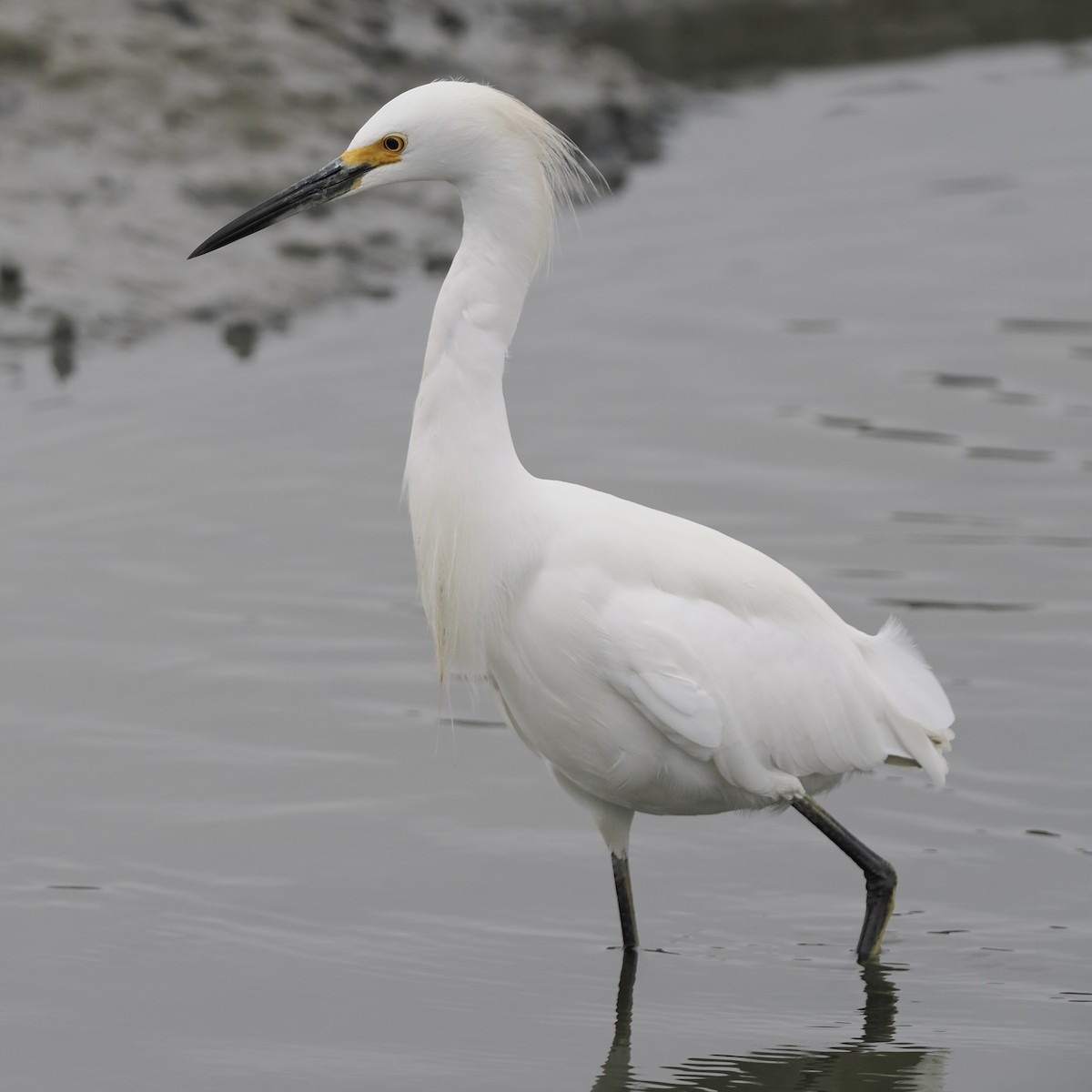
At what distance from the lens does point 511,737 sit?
6.41 meters

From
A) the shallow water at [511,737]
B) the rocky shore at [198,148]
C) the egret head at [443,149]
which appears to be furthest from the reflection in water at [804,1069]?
the rocky shore at [198,148]

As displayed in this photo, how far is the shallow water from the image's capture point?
15.5 feet

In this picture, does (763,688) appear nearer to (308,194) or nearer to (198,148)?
(308,194)

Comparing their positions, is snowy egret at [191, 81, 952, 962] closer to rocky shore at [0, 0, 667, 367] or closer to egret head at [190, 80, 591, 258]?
egret head at [190, 80, 591, 258]

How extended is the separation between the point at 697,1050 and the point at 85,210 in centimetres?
719

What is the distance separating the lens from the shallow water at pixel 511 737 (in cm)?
474

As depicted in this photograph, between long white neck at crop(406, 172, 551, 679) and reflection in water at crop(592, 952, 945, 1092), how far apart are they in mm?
1114

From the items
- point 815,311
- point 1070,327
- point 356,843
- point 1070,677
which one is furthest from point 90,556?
point 1070,327

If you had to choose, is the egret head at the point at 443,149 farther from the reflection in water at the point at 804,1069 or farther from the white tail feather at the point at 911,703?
the reflection in water at the point at 804,1069

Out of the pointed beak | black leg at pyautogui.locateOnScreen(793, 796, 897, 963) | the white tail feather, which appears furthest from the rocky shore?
black leg at pyautogui.locateOnScreen(793, 796, 897, 963)

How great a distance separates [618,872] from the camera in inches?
200

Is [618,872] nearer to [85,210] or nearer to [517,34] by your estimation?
[85,210]

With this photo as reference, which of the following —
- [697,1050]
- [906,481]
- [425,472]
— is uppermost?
[425,472]

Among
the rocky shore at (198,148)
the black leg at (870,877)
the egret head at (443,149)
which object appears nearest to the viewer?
the egret head at (443,149)
